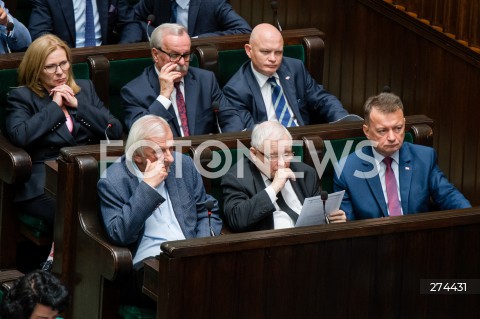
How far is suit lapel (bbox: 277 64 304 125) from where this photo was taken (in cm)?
437

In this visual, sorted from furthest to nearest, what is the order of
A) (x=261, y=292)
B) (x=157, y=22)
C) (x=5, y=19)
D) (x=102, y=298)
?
(x=157, y=22) < (x=5, y=19) < (x=102, y=298) < (x=261, y=292)

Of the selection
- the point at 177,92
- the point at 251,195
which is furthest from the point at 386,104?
the point at 177,92

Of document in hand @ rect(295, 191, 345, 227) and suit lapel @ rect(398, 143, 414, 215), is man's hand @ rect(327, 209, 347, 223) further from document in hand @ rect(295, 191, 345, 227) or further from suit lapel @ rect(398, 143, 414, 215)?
suit lapel @ rect(398, 143, 414, 215)

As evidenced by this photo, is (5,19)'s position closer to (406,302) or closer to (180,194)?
(180,194)

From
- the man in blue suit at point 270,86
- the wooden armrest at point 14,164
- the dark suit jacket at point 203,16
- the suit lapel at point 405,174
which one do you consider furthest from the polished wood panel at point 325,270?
the dark suit jacket at point 203,16

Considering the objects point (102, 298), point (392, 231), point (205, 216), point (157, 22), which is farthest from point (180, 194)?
point (157, 22)

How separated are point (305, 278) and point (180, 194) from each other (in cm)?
50

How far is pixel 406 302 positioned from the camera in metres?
3.39

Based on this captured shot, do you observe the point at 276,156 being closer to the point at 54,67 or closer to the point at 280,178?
the point at 280,178

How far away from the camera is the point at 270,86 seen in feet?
14.3

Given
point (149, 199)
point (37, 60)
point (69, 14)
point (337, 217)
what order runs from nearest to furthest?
1. point (149, 199)
2. point (337, 217)
3. point (37, 60)
4. point (69, 14)

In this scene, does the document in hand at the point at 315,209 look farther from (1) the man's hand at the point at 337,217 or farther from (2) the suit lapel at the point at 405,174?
(2) the suit lapel at the point at 405,174

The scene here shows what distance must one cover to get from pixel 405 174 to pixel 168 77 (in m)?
0.84

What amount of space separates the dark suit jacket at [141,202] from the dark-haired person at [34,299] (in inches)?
21.1
